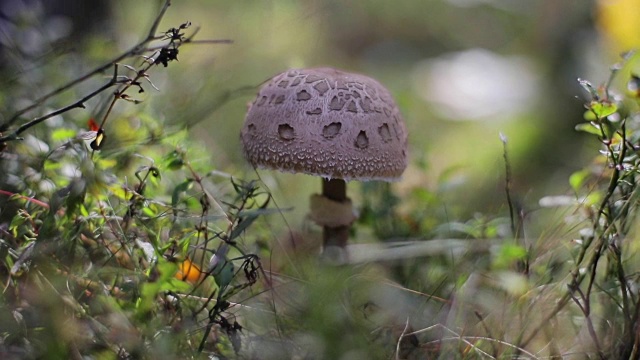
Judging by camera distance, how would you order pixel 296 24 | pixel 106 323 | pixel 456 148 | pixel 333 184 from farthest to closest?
1. pixel 296 24
2. pixel 456 148
3. pixel 333 184
4. pixel 106 323

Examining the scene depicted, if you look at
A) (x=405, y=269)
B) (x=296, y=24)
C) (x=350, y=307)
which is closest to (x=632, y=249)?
(x=405, y=269)

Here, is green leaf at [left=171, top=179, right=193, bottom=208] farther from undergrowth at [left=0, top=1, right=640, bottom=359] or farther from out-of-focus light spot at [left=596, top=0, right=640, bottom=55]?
out-of-focus light spot at [left=596, top=0, right=640, bottom=55]

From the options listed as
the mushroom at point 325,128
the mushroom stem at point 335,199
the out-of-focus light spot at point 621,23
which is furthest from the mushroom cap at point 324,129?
the out-of-focus light spot at point 621,23

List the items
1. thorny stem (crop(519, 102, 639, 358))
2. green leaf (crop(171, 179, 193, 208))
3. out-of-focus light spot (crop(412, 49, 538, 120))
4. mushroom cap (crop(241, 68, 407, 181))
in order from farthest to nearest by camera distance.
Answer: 1. out-of-focus light spot (crop(412, 49, 538, 120))
2. mushroom cap (crop(241, 68, 407, 181))
3. green leaf (crop(171, 179, 193, 208))
4. thorny stem (crop(519, 102, 639, 358))

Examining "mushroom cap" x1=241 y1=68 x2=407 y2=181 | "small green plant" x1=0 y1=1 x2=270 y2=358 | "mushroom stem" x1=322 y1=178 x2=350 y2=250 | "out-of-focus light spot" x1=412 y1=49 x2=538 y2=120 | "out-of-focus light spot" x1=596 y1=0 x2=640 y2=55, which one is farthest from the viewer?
"out-of-focus light spot" x1=412 y1=49 x2=538 y2=120

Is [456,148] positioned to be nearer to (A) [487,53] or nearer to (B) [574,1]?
(B) [574,1]

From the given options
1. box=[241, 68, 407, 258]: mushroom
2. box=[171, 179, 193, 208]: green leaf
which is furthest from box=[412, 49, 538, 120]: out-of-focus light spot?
box=[171, 179, 193, 208]: green leaf

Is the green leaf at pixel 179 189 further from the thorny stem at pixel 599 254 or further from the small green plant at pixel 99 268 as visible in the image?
the thorny stem at pixel 599 254
